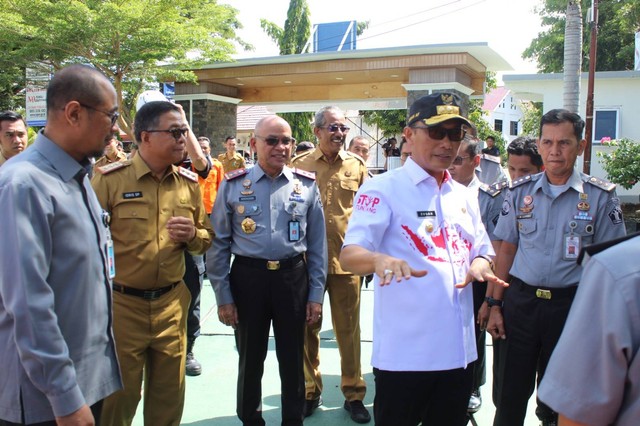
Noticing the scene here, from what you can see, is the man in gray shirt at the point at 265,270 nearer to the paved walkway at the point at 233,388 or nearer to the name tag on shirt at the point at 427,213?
the paved walkway at the point at 233,388

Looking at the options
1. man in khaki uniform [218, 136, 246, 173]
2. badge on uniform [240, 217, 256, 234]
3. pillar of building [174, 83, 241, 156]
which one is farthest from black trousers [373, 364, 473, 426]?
pillar of building [174, 83, 241, 156]

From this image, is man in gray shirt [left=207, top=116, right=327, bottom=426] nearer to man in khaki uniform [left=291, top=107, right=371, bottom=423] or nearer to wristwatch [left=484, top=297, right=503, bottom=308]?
man in khaki uniform [left=291, top=107, right=371, bottom=423]

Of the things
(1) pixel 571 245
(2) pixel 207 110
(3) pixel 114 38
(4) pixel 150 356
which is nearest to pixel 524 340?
(1) pixel 571 245

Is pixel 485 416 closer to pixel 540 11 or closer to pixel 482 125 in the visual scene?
pixel 482 125

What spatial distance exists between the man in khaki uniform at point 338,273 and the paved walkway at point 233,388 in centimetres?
17

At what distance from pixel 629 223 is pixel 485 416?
25.2ft

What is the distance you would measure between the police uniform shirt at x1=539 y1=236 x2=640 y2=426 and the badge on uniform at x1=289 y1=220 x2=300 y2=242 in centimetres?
241

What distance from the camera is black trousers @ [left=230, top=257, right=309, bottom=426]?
3465mm

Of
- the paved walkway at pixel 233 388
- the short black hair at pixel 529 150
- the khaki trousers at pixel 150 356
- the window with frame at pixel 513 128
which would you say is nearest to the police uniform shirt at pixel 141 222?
the khaki trousers at pixel 150 356

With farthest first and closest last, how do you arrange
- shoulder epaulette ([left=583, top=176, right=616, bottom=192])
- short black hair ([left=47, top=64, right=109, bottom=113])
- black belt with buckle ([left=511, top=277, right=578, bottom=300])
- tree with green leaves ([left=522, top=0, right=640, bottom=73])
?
tree with green leaves ([left=522, top=0, right=640, bottom=73]) → shoulder epaulette ([left=583, top=176, right=616, bottom=192]) → black belt with buckle ([left=511, top=277, right=578, bottom=300]) → short black hair ([left=47, top=64, right=109, bottom=113])

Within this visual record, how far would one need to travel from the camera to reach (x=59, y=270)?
1.93 metres

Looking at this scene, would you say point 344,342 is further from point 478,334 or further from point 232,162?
point 232,162

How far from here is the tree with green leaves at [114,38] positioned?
Answer: 13.8m

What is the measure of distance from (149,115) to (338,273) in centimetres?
179
